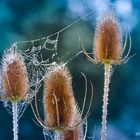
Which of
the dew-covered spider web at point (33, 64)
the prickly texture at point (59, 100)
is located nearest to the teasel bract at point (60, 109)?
the prickly texture at point (59, 100)

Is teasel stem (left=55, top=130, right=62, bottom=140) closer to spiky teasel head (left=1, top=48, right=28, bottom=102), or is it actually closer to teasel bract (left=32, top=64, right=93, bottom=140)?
teasel bract (left=32, top=64, right=93, bottom=140)

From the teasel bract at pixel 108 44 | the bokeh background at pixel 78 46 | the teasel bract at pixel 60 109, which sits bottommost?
the teasel bract at pixel 60 109

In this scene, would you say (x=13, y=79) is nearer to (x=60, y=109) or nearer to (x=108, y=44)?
(x=60, y=109)

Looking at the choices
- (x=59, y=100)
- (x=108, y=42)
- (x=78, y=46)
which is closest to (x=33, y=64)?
(x=108, y=42)

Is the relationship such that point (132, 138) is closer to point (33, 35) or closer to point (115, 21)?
point (33, 35)

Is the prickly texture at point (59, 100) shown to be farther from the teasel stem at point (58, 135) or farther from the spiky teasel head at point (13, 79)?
the spiky teasel head at point (13, 79)

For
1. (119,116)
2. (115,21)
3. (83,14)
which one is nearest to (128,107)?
(119,116)
